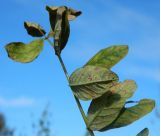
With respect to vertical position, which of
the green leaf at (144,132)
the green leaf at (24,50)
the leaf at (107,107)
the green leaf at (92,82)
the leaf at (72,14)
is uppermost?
the leaf at (72,14)

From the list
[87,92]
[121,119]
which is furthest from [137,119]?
[87,92]

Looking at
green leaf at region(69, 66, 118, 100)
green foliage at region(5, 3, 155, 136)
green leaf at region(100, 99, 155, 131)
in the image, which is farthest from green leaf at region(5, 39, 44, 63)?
green leaf at region(100, 99, 155, 131)

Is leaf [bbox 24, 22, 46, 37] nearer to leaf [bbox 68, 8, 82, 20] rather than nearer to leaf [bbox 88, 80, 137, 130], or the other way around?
leaf [bbox 68, 8, 82, 20]

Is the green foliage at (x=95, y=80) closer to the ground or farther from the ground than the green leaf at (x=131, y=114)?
farther from the ground

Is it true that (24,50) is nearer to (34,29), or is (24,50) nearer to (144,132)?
(34,29)

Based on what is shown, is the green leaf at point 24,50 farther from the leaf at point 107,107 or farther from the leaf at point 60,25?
the leaf at point 107,107

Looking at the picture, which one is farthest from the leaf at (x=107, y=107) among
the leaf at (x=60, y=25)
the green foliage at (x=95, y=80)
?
the leaf at (x=60, y=25)

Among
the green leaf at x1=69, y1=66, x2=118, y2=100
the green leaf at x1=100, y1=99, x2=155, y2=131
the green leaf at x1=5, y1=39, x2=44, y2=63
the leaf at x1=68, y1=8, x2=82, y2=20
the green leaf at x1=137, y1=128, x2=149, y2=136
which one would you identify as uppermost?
the leaf at x1=68, y1=8, x2=82, y2=20

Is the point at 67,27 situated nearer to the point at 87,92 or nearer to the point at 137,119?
the point at 87,92
